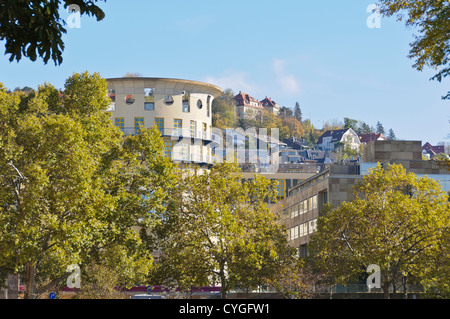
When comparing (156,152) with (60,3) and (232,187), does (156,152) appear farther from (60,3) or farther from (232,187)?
(60,3)

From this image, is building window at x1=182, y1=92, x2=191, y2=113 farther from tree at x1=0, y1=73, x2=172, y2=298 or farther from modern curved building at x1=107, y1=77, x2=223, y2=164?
tree at x1=0, y1=73, x2=172, y2=298

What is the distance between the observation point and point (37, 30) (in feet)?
→ 53.4

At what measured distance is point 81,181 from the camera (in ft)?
153

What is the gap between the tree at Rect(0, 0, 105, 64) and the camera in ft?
52.6

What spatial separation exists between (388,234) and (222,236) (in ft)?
45.5

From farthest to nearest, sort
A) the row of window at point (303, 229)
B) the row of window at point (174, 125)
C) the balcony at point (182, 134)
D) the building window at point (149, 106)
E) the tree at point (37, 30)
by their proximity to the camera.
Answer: the building window at point (149, 106) < the row of window at point (174, 125) < the balcony at point (182, 134) < the row of window at point (303, 229) < the tree at point (37, 30)

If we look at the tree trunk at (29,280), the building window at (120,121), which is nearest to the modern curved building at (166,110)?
the building window at (120,121)

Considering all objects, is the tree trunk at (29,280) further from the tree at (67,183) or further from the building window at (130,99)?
the building window at (130,99)

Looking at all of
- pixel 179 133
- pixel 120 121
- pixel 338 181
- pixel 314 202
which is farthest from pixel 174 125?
pixel 338 181

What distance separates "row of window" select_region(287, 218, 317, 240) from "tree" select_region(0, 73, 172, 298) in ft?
132

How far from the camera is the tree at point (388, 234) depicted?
59.3 meters

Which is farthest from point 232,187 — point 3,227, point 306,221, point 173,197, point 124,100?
point 124,100

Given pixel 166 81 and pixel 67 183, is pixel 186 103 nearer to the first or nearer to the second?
pixel 166 81

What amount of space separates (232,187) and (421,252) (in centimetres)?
1646
